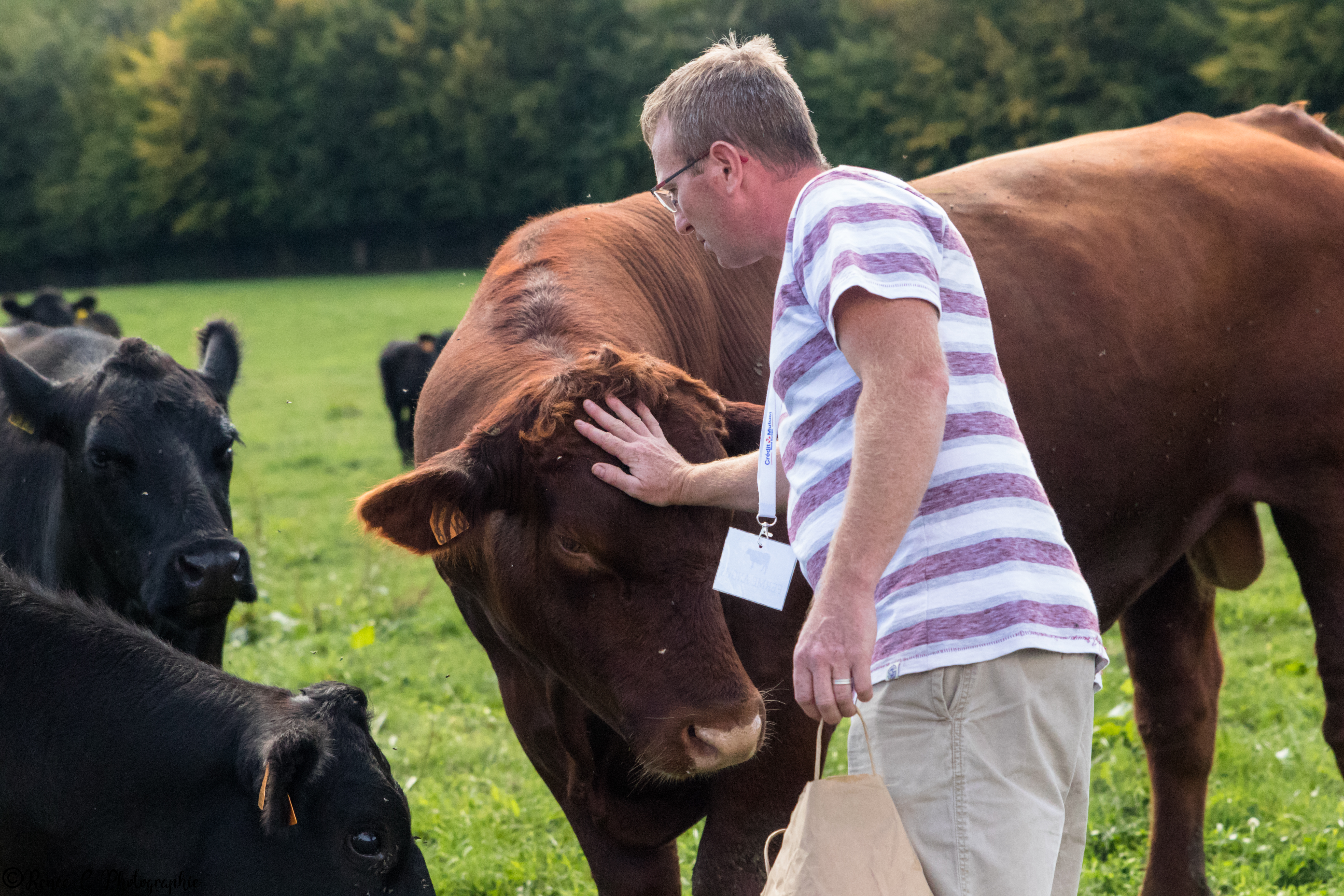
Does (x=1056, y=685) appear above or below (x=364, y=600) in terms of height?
above

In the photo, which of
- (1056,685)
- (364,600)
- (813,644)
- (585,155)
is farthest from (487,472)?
(585,155)

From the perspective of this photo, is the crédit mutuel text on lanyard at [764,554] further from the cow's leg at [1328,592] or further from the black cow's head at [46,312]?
the black cow's head at [46,312]

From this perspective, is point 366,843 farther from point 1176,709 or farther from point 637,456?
point 1176,709

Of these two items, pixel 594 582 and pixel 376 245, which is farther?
pixel 376 245

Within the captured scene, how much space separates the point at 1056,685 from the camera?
2.05m

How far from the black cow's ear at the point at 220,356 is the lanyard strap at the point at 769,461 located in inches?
130

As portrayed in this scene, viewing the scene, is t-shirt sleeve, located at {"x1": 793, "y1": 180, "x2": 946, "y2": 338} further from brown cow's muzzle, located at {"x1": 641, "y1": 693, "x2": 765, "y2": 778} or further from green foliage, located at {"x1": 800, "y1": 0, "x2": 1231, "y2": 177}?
green foliage, located at {"x1": 800, "y1": 0, "x2": 1231, "y2": 177}

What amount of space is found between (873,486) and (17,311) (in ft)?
30.7

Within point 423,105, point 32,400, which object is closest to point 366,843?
point 32,400

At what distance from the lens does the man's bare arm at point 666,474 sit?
253 cm

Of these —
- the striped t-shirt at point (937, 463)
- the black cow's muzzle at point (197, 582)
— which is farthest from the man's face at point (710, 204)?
the black cow's muzzle at point (197, 582)

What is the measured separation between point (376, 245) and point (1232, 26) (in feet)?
121

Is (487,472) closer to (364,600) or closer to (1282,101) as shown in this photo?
(364,600)

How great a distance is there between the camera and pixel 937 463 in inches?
81.0
